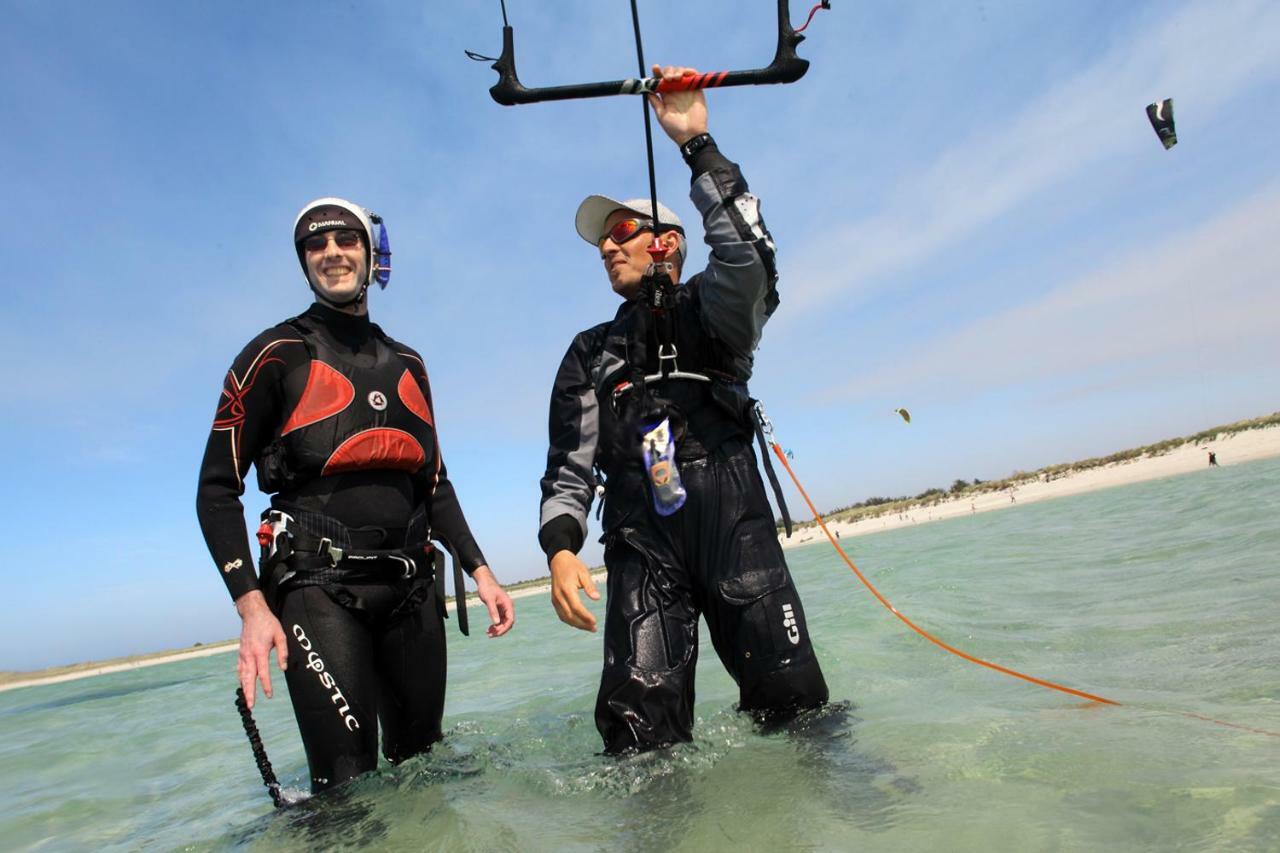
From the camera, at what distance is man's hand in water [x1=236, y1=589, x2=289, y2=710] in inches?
101

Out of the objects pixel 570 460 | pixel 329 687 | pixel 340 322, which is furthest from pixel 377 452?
pixel 329 687

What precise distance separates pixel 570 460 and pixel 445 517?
0.94 m

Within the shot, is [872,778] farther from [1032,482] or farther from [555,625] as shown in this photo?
[1032,482]

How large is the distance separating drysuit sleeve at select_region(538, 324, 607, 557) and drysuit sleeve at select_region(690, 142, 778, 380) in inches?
26.1

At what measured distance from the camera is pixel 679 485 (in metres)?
2.86

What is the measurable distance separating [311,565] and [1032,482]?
48646 millimetres

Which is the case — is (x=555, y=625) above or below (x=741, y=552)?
below

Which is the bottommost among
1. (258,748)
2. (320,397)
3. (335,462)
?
(258,748)

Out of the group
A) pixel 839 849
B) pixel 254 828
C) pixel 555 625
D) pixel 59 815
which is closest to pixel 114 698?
pixel 555 625

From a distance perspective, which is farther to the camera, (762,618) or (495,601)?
(495,601)

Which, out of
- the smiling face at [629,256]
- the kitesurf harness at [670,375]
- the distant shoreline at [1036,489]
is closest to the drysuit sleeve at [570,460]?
the kitesurf harness at [670,375]

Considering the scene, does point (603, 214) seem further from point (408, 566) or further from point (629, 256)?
point (408, 566)

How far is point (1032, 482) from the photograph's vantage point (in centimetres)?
4488

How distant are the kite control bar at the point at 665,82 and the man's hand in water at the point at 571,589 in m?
1.71
